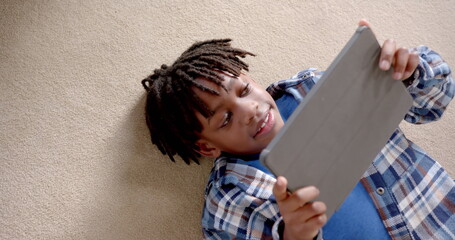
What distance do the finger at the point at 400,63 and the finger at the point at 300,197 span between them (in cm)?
24

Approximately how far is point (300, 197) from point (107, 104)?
21.0 inches

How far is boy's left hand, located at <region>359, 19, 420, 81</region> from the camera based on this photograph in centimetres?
66

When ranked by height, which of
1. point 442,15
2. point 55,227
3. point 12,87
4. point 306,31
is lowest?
point 55,227

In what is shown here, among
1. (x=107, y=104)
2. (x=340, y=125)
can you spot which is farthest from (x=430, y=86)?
(x=107, y=104)

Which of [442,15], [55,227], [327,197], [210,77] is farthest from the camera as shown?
[442,15]

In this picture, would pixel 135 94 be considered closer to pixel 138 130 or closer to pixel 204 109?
pixel 138 130

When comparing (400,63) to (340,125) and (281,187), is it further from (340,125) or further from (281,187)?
(281,187)

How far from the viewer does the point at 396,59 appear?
685 millimetres

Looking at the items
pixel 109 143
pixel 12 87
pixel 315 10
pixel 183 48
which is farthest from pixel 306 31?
pixel 12 87

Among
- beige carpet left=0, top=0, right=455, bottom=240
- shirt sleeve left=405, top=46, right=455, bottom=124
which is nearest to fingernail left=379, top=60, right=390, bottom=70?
shirt sleeve left=405, top=46, right=455, bottom=124

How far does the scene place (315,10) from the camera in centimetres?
107

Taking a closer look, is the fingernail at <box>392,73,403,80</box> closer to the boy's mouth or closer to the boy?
the boy

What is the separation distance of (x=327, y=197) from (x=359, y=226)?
21cm

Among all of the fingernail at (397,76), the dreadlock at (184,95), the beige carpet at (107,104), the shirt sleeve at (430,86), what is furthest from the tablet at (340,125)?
the beige carpet at (107,104)
